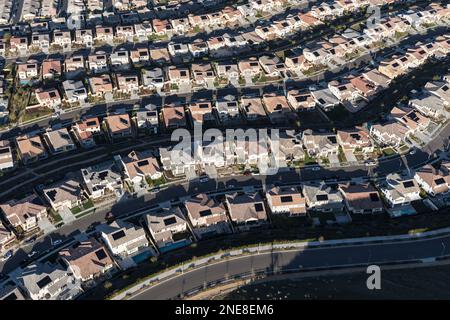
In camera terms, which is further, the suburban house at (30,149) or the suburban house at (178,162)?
the suburban house at (30,149)

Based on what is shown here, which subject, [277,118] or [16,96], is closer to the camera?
[277,118]

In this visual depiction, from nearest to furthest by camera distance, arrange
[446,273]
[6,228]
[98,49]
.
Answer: [446,273] < [6,228] < [98,49]

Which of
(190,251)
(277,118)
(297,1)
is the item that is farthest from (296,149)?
(297,1)

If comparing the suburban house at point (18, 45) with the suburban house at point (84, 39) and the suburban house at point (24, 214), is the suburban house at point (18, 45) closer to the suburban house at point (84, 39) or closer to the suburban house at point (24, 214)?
the suburban house at point (84, 39)

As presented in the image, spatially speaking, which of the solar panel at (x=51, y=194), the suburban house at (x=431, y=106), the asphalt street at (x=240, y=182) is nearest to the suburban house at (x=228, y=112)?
the asphalt street at (x=240, y=182)

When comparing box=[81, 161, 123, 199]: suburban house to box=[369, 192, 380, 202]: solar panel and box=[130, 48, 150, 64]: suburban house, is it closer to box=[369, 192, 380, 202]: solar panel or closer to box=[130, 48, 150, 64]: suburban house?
box=[130, 48, 150, 64]: suburban house

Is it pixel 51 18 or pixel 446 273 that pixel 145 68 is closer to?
pixel 51 18

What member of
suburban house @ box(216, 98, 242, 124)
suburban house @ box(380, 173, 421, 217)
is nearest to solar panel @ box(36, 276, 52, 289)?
suburban house @ box(216, 98, 242, 124)
